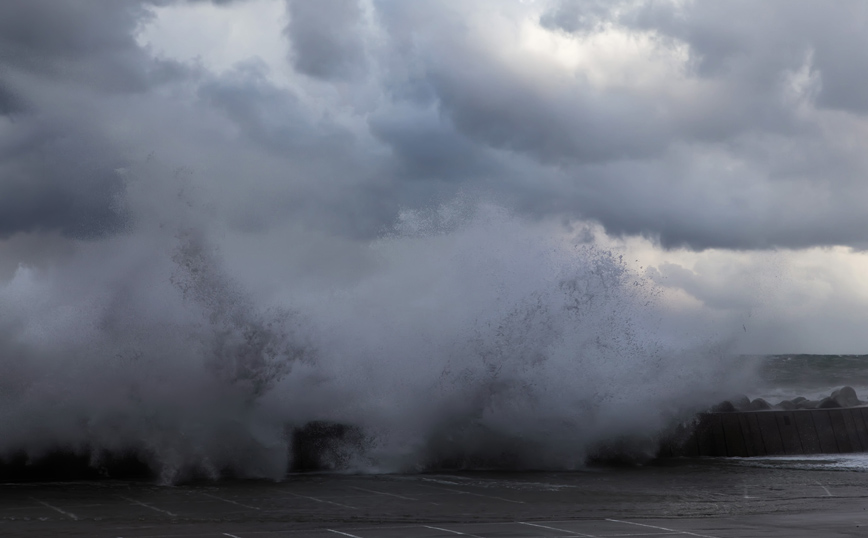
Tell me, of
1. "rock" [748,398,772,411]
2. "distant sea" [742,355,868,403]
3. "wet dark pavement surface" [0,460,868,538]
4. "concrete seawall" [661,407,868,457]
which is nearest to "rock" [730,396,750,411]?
"rock" [748,398,772,411]

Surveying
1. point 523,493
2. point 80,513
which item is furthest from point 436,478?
point 80,513

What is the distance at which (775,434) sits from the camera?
13.8m

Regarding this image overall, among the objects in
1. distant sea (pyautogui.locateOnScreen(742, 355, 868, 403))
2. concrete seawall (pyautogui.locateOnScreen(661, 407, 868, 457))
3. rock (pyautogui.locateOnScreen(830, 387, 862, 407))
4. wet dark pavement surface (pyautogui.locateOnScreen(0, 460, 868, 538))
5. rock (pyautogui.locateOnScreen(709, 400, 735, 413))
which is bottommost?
wet dark pavement surface (pyautogui.locateOnScreen(0, 460, 868, 538))

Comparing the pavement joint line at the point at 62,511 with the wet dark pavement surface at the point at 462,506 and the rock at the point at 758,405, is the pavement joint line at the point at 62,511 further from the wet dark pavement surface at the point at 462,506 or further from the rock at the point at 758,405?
the rock at the point at 758,405

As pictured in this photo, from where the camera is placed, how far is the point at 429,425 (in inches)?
484

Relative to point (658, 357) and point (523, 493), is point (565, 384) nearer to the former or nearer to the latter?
point (658, 357)

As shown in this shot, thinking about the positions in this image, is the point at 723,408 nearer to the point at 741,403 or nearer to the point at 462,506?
the point at 741,403

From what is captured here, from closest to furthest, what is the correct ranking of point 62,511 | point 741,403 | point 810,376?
point 62,511 < point 741,403 < point 810,376

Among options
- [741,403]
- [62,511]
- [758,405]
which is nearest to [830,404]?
[758,405]

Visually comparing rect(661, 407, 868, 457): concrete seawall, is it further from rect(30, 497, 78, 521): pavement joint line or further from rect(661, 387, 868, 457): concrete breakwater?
rect(30, 497, 78, 521): pavement joint line

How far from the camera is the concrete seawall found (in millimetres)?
13508

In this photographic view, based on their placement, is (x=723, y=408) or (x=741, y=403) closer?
(x=723, y=408)

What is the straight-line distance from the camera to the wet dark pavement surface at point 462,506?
6.59m

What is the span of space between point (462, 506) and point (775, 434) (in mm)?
7593
